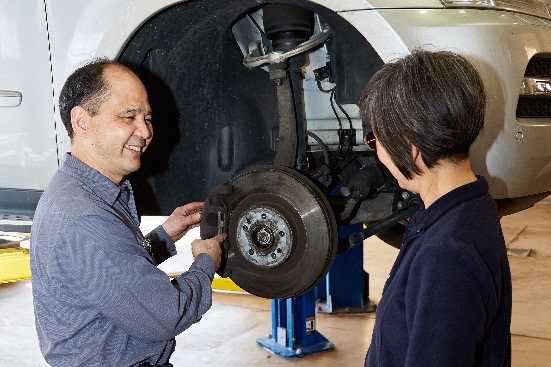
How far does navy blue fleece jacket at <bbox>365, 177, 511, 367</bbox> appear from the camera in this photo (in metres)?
0.95

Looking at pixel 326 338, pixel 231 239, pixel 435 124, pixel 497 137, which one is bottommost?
pixel 326 338

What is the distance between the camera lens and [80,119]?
1.63 metres

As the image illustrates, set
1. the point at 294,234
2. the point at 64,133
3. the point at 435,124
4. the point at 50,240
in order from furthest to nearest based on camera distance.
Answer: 1. the point at 64,133
2. the point at 294,234
3. the point at 50,240
4. the point at 435,124

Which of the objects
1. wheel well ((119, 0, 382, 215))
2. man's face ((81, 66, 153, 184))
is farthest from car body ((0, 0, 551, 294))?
man's face ((81, 66, 153, 184))

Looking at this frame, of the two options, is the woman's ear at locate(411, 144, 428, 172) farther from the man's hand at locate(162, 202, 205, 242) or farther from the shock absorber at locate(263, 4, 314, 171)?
the man's hand at locate(162, 202, 205, 242)

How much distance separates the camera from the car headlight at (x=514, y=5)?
1704 millimetres

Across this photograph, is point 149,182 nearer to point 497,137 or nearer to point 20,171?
point 20,171

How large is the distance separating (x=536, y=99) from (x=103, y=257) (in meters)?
1.21

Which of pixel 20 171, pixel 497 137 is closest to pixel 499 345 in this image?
pixel 497 137

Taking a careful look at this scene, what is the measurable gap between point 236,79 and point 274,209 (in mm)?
723

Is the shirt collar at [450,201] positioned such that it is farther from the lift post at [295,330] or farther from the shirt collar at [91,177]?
the lift post at [295,330]

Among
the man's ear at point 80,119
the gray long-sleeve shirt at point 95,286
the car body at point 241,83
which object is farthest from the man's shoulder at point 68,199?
the car body at point 241,83

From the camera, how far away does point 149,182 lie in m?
2.35

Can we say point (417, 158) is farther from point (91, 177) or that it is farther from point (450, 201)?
point (91, 177)
